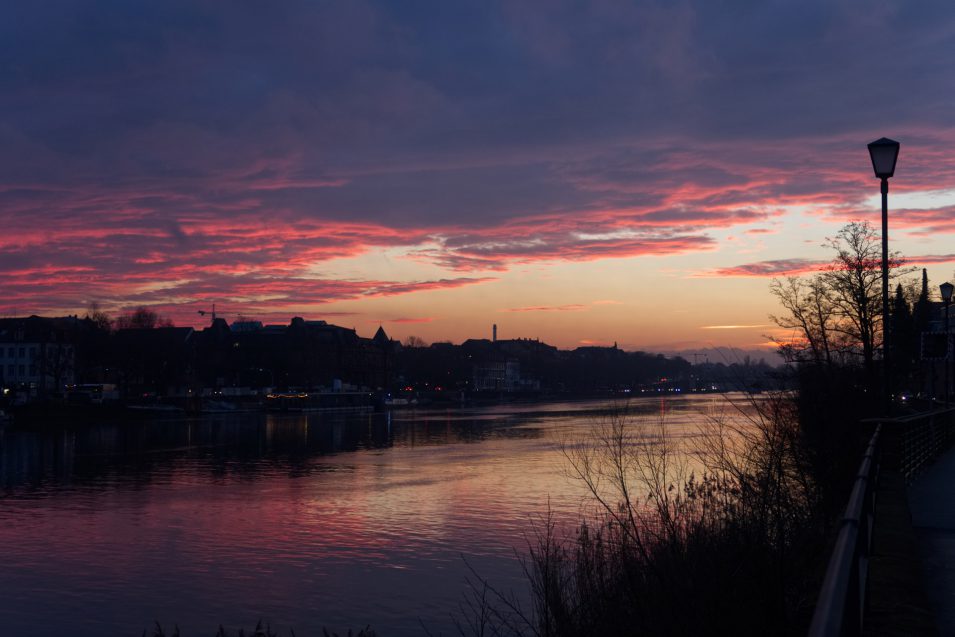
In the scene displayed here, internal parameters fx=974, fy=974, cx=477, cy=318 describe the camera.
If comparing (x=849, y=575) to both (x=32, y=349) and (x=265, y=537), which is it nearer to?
(x=265, y=537)

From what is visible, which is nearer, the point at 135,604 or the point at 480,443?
the point at 135,604

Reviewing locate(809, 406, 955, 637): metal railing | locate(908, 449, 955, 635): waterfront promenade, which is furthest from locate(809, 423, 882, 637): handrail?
locate(908, 449, 955, 635): waterfront promenade

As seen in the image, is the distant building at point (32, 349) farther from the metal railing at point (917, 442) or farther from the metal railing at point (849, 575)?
the metal railing at point (849, 575)

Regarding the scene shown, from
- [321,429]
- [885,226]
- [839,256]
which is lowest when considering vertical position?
[321,429]

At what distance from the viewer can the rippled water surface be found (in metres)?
17.8

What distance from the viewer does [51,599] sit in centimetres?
1877

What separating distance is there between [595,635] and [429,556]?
1149cm

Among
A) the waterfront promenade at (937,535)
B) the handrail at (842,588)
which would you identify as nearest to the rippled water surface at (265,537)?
the waterfront promenade at (937,535)

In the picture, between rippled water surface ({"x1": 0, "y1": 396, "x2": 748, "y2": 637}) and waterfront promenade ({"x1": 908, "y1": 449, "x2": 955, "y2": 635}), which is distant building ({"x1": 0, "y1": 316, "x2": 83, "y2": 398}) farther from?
waterfront promenade ({"x1": 908, "y1": 449, "x2": 955, "y2": 635})

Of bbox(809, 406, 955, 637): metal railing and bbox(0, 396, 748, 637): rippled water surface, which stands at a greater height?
bbox(809, 406, 955, 637): metal railing

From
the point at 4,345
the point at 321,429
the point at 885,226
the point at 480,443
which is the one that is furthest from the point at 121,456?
the point at 4,345

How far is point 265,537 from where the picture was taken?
83.7 feet

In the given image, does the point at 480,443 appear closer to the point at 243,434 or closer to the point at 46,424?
the point at 243,434

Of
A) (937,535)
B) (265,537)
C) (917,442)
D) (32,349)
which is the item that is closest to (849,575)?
(937,535)
